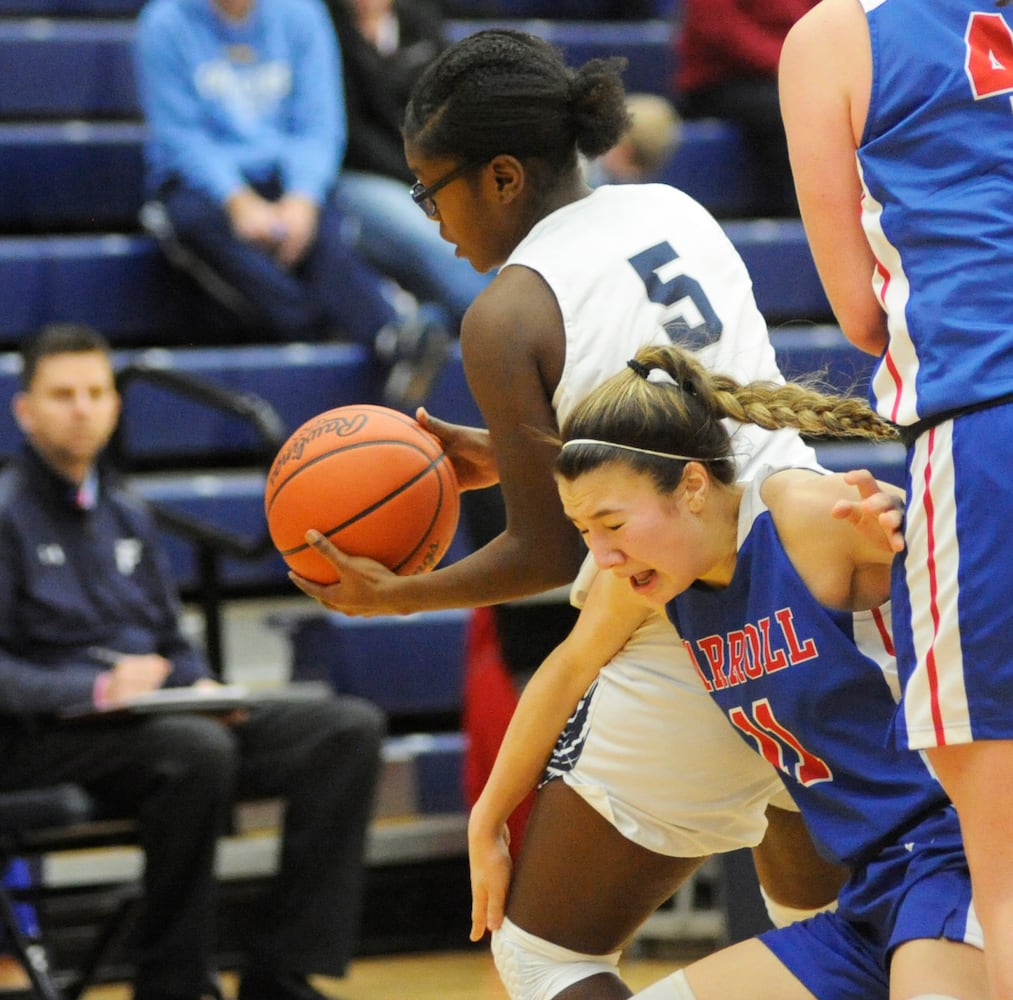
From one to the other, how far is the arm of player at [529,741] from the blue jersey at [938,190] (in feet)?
2.39

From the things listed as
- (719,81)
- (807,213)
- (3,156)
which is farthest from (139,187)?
(807,213)

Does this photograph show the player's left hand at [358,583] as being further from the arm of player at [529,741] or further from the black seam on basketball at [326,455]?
the arm of player at [529,741]

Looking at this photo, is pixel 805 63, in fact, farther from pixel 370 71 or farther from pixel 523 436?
pixel 370 71

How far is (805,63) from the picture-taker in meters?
2.09

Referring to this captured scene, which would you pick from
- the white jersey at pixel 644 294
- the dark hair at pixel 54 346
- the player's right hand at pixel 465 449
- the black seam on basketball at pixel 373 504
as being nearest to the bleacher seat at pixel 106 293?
the dark hair at pixel 54 346

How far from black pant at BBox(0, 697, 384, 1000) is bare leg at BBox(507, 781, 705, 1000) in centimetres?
192

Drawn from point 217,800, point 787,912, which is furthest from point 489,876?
point 217,800

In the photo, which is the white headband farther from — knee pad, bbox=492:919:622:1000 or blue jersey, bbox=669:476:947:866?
knee pad, bbox=492:919:622:1000

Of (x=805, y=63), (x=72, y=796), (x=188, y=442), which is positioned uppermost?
(x=805, y=63)

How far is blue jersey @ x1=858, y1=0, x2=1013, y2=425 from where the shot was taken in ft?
6.49

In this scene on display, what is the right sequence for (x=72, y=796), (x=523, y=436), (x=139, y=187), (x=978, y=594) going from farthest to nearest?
(x=139, y=187) → (x=72, y=796) → (x=523, y=436) → (x=978, y=594)

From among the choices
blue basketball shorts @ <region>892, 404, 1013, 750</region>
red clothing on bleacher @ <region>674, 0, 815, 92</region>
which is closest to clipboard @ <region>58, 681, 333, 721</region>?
blue basketball shorts @ <region>892, 404, 1013, 750</region>

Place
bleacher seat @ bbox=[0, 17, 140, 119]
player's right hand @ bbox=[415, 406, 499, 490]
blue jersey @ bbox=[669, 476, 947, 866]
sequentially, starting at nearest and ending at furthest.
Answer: blue jersey @ bbox=[669, 476, 947, 866] → player's right hand @ bbox=[415, 406, 499, 490] → bleacher seat @ bbox=[0, 17, 140, 119]

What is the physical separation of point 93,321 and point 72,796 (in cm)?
229
